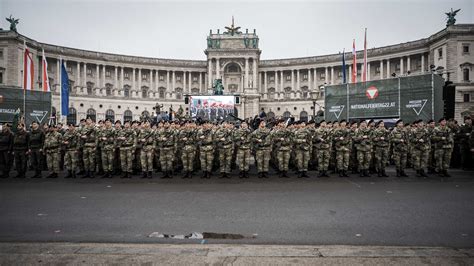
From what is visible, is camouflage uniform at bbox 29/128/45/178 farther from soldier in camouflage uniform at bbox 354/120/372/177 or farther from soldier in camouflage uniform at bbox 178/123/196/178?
soldier in camouflage uniform at bbox 354/120/372/177

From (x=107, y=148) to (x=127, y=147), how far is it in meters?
0.87

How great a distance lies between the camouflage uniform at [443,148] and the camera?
12680 millimetres

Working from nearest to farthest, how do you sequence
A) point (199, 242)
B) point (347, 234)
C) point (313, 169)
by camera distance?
point (199, 242)
point (347, 234)
point (313, 169)

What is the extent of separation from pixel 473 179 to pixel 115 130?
14.5 m

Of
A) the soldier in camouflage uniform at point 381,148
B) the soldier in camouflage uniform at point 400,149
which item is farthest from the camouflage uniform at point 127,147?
the soldier in camouflage uniform at point 400,149

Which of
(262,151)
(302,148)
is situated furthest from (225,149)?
(302,148)

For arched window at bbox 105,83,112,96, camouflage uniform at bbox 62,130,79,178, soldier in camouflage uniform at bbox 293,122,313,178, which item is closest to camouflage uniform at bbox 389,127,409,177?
soldier in camouflage uniform at bbox 293,122,313,178

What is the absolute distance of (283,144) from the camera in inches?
498

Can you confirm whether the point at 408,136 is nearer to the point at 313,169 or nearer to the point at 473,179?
the point at 473,179

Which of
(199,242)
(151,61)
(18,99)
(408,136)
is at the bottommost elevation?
(199,242)

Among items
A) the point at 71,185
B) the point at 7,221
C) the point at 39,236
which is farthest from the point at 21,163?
the point at 39,236

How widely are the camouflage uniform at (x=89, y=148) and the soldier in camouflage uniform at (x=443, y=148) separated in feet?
47.4

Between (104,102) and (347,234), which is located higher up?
(104,102)

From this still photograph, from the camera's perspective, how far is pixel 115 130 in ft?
42.6
